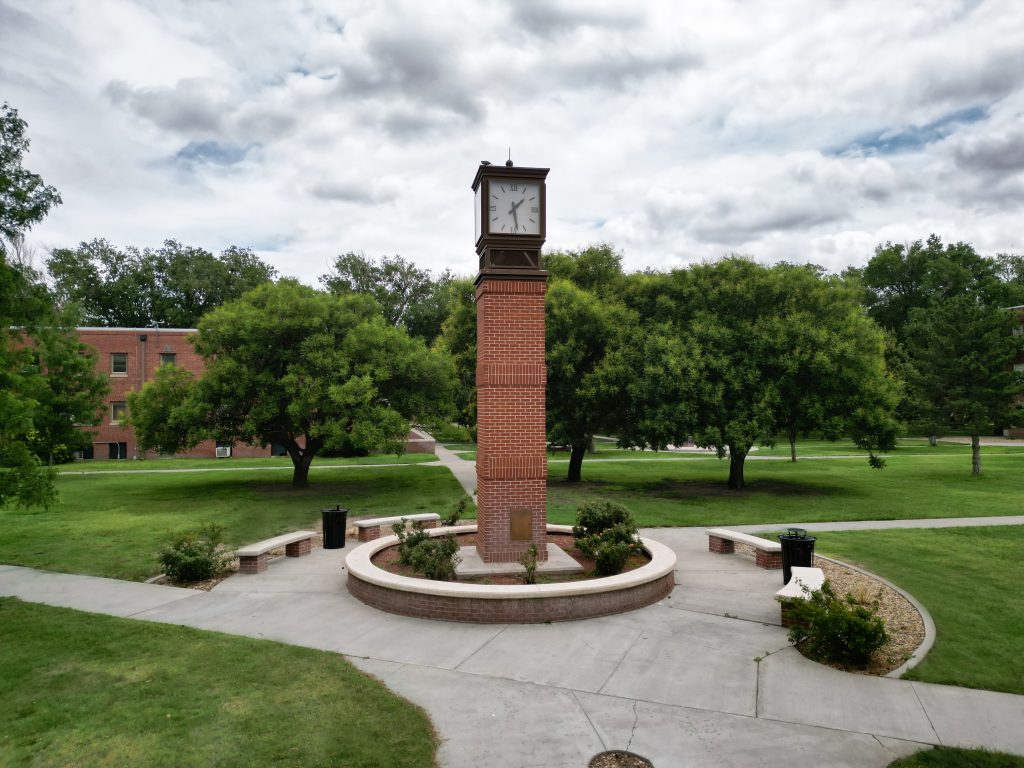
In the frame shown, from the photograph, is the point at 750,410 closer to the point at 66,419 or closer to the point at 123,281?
the point at 66,419

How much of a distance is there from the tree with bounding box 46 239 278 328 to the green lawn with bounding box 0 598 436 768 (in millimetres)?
56449

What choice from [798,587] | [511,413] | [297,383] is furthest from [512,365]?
[297,383]

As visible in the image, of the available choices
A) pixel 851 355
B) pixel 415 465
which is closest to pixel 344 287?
pixel 415 465

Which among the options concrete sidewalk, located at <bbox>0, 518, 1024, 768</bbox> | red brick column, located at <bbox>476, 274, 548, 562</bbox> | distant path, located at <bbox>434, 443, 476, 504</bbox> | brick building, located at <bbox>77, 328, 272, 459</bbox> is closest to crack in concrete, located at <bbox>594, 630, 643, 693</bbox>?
concrete sidewalk, located at <bbox>0, 518, 1024, 768</bbox>

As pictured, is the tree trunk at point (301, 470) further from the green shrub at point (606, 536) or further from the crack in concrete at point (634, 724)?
the crack in concrete at point (634, 724)

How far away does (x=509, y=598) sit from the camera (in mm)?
9008

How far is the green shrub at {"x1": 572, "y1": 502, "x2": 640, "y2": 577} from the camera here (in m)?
10.5

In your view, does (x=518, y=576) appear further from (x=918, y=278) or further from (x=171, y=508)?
(x=918, y=278)

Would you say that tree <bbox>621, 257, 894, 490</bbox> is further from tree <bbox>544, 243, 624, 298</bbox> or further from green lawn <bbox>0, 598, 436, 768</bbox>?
green lawn <bbox>0, 598, 436, 768</bbox>

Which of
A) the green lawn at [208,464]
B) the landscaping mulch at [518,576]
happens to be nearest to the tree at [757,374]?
the landscaping mulch at [518,576]

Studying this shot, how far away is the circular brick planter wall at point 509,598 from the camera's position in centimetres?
905

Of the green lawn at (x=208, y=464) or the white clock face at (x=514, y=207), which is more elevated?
the white clock face at (x=514, y=207)

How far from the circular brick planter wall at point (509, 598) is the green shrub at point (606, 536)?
21.3 inches

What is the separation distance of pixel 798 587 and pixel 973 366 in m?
28.1
